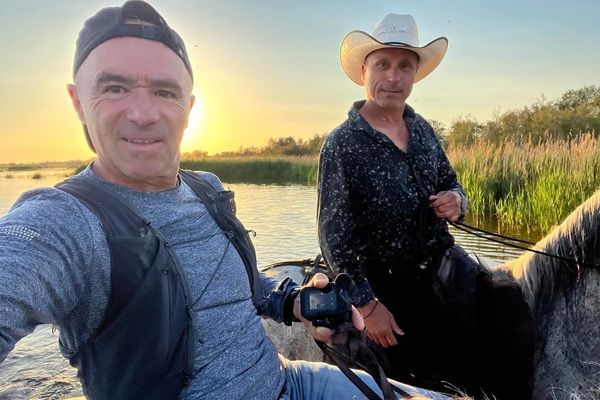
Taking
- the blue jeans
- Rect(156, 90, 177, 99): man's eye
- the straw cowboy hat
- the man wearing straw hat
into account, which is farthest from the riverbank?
Rect(156, 90, 177, 99): man's eye

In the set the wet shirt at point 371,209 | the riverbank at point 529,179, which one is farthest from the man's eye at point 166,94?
the riverbank at point 529,179

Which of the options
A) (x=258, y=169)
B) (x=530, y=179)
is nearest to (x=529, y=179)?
(x=530, y=179)

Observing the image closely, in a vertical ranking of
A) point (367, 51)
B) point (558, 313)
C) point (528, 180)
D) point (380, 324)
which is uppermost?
point (367, 51)

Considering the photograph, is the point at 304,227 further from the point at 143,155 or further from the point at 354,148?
the point at 143,155

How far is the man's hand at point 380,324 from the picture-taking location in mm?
3008

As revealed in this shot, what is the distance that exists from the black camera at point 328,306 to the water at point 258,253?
105cm

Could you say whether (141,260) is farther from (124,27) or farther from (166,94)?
(124,27)

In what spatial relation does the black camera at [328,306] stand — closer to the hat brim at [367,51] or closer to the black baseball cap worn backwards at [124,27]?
the black baseball cap worn backwards at [124,27]

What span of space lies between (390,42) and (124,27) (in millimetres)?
1984

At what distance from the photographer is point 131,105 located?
1.77 m

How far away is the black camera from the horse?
132 cm

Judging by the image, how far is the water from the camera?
4.83 m

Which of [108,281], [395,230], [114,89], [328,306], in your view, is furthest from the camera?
[395,230]

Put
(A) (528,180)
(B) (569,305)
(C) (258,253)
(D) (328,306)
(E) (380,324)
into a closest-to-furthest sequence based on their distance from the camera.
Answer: (D) (328,306)
(B) (569,305)
(E) (380,324)
(C) (258,253)
(A) (528,180)
